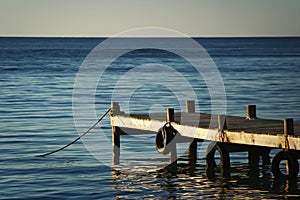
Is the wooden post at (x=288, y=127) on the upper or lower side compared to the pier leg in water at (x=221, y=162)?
upper

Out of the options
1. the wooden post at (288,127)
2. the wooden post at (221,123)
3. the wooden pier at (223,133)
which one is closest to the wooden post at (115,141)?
the wooden pier at (223,133)

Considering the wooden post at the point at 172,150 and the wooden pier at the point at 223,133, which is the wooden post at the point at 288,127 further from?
the wooden post at the point at 172,150

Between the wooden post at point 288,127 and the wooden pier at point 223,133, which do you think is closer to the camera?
the wooden post at point 288,127

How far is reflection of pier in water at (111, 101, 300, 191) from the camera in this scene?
73.0 feet

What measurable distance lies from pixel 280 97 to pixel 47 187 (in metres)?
33.8

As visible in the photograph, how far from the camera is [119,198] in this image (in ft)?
75.4

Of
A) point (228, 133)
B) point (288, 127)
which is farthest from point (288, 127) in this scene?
point (228, 133)

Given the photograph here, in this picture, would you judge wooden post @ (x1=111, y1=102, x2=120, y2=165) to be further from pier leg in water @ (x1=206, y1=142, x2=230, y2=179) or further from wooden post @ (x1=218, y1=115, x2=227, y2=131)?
wooden post @ (x1=218, y1=115, x2=227, y2=131)

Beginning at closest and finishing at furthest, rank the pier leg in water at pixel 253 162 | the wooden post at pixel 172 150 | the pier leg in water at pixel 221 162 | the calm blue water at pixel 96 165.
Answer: the calm blue water at pixel 96 165, the pier leg in water at pixel 221 162, the wooden post at pixel 172 150, the pier leg in water at pixel 253 162

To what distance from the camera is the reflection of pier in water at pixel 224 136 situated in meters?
22.2

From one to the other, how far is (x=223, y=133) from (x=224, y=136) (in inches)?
3.6

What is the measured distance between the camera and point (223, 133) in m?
23.7

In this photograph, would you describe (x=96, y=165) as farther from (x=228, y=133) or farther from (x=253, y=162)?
(x=228, y=133)

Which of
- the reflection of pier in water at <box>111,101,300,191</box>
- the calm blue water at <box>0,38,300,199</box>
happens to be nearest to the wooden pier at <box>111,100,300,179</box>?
the reflection of pier in water at <box>111,101,300,191</box>
